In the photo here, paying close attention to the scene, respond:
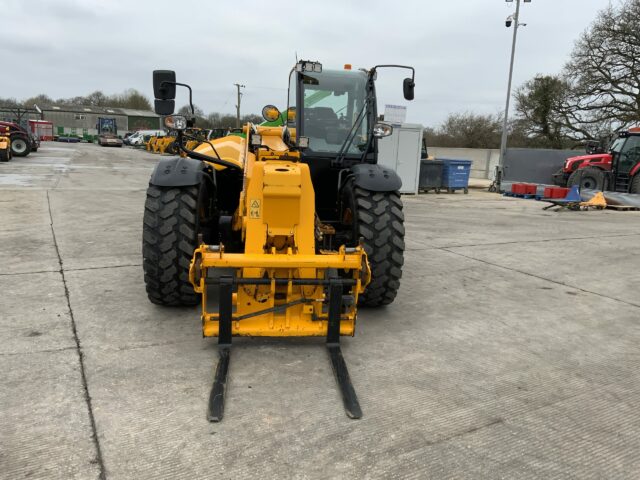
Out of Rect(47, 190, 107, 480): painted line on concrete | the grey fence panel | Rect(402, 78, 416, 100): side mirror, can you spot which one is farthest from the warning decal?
the grey fence panel

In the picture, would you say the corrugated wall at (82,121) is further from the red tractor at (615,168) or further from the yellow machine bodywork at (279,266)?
the yellow machine bodywork at (279,266)

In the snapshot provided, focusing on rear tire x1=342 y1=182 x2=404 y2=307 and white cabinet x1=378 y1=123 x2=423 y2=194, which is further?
white cabinet x1=378 y1=123 x2=423 y2=194

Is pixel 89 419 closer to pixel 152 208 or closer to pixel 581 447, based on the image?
pixel 152 208

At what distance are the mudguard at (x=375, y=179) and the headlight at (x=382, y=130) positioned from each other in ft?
1.39

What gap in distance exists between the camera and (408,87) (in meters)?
5.05

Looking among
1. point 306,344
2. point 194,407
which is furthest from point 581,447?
point 194,407

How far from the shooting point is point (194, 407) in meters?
2.72

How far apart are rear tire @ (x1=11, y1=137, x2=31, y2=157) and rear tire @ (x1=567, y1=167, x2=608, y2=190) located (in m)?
24.6

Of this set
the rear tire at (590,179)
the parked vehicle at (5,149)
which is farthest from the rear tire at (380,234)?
the parked vehicle at (5,149)

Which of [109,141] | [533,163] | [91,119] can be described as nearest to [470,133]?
[533,163]

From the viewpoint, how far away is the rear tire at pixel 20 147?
77.3ft

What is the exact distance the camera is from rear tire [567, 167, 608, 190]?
52.9 ft

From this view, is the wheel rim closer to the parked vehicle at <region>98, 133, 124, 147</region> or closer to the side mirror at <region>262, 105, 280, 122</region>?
the side mirror at <region>262, 105, 280, 122</region>

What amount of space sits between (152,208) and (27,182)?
40.5 ft
